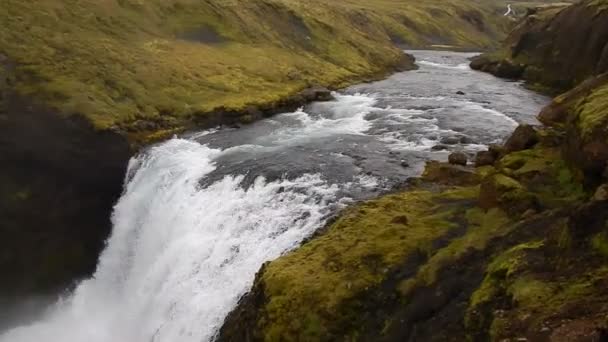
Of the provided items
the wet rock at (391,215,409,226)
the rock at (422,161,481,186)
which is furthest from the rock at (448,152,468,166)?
the wet rock at (391,215,409,226)

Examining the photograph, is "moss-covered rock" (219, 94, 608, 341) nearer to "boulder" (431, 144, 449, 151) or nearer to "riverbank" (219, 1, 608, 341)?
"riverbank" (219, 1, 608, 341)

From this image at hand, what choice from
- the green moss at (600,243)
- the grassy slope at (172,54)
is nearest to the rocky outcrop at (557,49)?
the grassy slope at (172,54)

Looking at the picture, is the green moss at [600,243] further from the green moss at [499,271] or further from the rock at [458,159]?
the rock at [458,159]

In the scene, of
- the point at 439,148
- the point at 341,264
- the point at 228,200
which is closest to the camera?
the point at 341,264

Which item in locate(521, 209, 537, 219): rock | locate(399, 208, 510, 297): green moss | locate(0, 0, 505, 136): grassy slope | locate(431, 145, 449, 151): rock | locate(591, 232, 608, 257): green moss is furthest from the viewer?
locate(0, 0, 505, 136): grassy slope

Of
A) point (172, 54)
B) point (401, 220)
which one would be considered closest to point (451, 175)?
point (401, 220)

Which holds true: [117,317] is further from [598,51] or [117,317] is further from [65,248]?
[598,51]

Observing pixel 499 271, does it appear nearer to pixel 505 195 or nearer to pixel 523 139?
pixel 505 195
